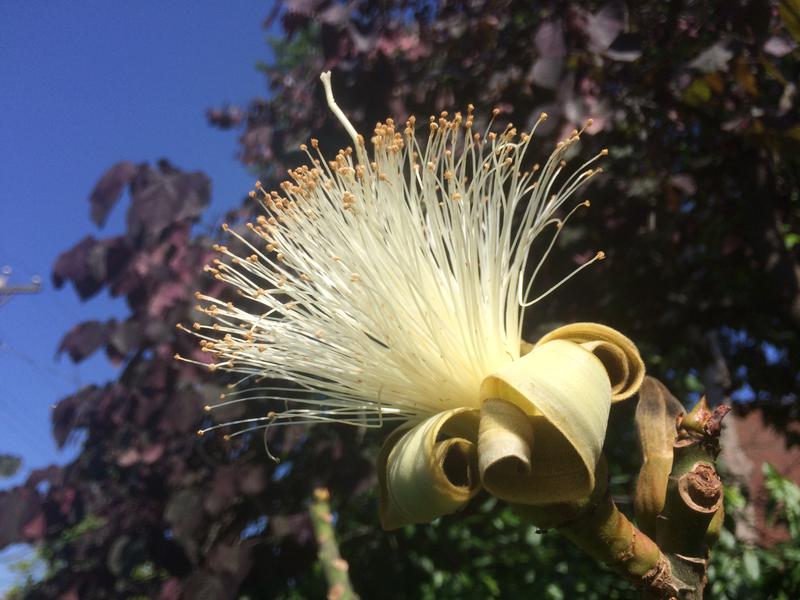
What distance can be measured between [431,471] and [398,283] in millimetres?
365

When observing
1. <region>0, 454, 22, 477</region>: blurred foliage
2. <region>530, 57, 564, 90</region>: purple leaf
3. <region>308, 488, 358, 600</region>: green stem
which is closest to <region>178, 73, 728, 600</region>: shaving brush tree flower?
<region>308, 488, 358, 600</region>: green stem

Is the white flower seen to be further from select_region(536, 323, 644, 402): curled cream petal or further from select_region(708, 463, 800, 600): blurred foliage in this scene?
select_region(708, 463, 800, 600): blurred foliage

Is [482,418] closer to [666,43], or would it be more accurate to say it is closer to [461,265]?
[461,265]

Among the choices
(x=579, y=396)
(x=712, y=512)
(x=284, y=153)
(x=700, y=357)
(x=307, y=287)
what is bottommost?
(x=700, y=357)

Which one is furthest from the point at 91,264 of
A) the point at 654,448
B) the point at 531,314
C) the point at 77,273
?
the point at 654,448

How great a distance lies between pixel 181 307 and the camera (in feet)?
7.60

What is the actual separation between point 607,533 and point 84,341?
6.92ft

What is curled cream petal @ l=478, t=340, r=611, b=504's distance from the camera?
764 millimetres

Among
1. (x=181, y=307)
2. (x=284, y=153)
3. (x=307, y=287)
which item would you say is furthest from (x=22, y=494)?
(x=307, y=287)

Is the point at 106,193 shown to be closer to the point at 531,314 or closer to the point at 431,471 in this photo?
the point at 531,314

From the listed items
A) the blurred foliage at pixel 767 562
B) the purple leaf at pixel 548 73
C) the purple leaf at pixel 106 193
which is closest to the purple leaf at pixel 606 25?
the purple leaf at pixel 548 73

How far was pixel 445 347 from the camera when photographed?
1.07m

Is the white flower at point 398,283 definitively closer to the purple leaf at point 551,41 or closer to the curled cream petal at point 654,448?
the curled cream petal at point 654,448

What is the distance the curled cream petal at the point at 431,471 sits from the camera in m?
0.86
